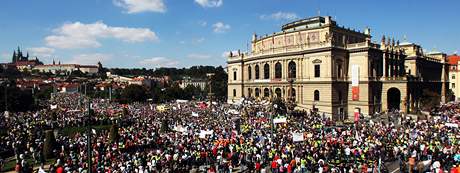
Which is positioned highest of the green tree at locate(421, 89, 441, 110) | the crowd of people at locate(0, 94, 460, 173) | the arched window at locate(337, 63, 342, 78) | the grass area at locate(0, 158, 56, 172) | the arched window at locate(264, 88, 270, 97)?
the arched window at locate(337, 63, 342, 78)

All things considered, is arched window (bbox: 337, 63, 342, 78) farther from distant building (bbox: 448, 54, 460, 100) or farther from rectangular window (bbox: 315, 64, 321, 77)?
distant building (bbox: 448, 54, 460, 100)

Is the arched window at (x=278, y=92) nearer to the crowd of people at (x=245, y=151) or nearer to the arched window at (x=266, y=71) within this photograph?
the arched window at (x=266, y=71)

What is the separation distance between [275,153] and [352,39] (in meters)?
48.6

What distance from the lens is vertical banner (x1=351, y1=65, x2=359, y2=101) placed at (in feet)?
168

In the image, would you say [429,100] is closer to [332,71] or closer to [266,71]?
[332,71]

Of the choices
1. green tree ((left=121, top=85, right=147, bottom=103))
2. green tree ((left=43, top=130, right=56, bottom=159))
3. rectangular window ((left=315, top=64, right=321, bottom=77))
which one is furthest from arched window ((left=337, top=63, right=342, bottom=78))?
green tree ((left=121, top=85, right=147, bottom=103))

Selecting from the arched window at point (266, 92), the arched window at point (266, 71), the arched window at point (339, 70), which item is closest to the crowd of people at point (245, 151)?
the arched window at point (339, 70)

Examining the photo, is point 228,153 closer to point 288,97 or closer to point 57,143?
point 57,143

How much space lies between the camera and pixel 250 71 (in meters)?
70.0

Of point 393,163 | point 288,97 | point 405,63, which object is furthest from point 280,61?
point 393,163

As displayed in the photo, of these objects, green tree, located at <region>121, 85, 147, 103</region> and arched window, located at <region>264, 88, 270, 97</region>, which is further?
green tree, located at <region>121, 85, 147, 103</region>

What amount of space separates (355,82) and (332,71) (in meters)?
3.82

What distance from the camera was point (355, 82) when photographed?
52375mm

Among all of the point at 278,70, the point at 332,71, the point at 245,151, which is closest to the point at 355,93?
the point at 332,71
